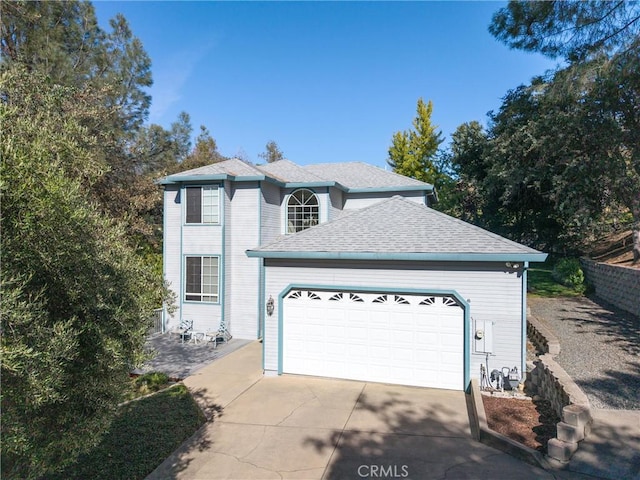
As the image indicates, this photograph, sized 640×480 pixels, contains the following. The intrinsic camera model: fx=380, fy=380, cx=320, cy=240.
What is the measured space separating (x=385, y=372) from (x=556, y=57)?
1455 cm

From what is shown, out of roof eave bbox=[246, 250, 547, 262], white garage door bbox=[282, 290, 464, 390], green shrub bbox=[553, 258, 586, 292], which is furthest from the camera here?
green shrub bbox=[553, 258, 586, 292]

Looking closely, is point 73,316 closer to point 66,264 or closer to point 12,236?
point 66,264

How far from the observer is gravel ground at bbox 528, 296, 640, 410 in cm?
708

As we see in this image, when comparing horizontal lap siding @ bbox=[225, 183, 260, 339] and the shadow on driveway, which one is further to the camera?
horizontal lap siding @ bbox=[225, 183, 260, 339]

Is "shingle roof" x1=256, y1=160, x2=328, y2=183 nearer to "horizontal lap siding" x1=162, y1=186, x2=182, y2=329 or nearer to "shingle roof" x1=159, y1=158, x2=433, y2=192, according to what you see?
"shingle roof" x1=159, y1=158, x2=433, y2=192

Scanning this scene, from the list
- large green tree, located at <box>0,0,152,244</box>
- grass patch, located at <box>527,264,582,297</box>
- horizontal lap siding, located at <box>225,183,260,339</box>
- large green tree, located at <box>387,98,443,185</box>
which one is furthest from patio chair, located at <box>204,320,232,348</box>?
large green tree, located at <box>387,98,443,185</box>

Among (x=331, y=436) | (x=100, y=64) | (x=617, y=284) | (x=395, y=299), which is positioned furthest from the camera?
(x=100, y=64)

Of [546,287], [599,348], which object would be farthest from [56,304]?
[546,287]

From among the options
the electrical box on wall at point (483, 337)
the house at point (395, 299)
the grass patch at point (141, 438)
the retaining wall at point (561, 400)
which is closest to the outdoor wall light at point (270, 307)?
the house at point (395, 299)

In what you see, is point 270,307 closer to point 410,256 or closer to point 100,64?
point 410,256

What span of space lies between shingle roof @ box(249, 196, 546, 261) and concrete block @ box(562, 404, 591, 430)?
2994 millimetres

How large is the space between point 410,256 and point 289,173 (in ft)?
30.0

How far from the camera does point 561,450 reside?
541 centimetres

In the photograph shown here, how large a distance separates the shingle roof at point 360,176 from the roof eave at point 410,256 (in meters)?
7.61
